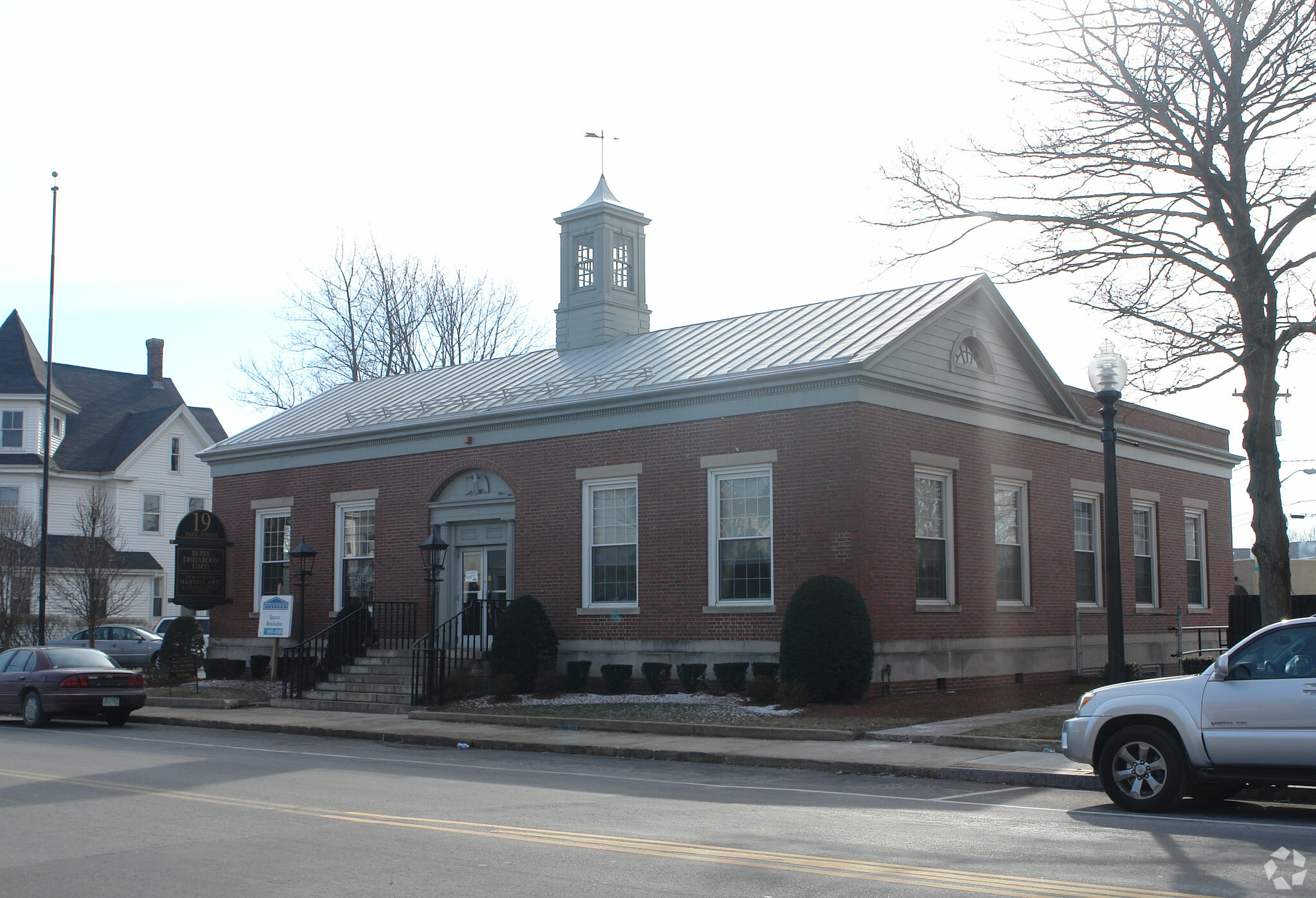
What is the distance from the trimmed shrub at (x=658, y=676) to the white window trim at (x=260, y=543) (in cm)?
1163

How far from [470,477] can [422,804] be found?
14.3m

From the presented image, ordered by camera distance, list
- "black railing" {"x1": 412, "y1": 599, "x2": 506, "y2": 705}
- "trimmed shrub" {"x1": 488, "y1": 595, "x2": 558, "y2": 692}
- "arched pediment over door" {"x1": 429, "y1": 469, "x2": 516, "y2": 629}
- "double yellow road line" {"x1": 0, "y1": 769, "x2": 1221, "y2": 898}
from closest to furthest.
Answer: "double yellow road line" {"x1": 0, "y1": 769, "x2": 1221, "y2": 898}, "black railing" {"x1": 412, "y1": 599, "x2": 506, "y2": 705}, "trimmed shrub" {"x1": 488, "y1": 595, "x2": 558, "y2": 692}, "arched pediment over door" {"x1": 429, "y1": 469, "x2": 516, "y2": 629}

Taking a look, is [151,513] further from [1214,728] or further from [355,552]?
[1214,728]

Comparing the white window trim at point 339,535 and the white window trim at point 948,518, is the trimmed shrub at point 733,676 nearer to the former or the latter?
the white window trim at point 948,518

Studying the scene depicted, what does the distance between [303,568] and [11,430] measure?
27081 mm

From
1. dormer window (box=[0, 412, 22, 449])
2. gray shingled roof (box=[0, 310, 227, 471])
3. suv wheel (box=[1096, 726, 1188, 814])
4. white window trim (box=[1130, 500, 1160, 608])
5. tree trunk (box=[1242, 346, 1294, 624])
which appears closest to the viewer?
suv wheel (box=[1096, 726, 1188, 814])

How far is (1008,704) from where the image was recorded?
19.2m

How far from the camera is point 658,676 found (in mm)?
21281

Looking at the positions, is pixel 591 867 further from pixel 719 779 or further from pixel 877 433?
pixel 877 433

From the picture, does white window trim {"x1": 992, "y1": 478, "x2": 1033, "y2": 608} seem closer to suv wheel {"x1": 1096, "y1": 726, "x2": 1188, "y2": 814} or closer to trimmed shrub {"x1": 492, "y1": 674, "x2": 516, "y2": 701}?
trimmed shrub {"x1": 492, "y1": 674, "x2": 516, "y2": 701}

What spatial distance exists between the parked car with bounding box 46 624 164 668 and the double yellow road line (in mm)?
27578

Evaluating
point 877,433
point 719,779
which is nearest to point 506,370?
point 877,433

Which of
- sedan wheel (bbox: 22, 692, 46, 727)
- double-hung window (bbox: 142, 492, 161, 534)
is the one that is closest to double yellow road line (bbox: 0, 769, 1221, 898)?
sedan wheel (bbox: 22, 692, 46, 727)

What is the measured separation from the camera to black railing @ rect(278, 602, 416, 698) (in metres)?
24.0
